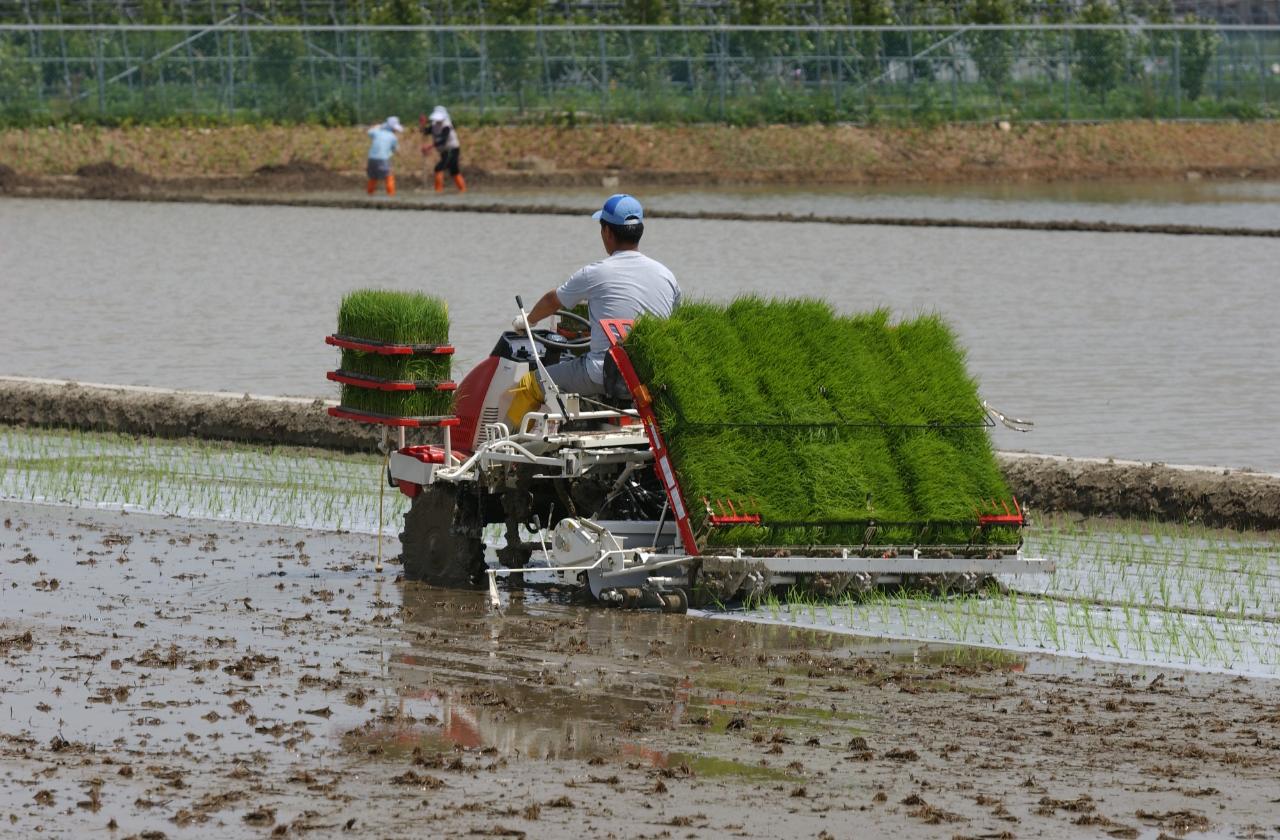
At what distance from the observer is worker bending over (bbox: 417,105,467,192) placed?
45.1 m

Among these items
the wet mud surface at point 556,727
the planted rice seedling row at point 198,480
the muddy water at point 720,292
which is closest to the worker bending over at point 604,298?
the wet mud surface at point 556,727

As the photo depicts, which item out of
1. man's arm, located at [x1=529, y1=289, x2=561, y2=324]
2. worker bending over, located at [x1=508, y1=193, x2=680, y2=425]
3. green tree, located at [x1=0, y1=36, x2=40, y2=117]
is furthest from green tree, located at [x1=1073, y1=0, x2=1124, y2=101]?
man's arm, located at [x1=529, y1=289, x2=561, y2=324]

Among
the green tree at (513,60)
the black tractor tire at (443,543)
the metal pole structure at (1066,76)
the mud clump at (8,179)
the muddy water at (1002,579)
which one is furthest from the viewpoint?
the metal pole structure at (1066,76)

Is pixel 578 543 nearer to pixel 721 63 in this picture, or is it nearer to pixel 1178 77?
pixel 721 63

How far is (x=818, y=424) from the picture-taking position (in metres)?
10.0

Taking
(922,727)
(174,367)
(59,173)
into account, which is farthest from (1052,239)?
(922,727)

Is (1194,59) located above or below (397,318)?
below

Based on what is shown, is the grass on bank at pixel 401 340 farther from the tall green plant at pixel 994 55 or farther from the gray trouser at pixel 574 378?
the tall green plant at pixel 994 55

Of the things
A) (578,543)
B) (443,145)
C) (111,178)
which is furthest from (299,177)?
(578,543)

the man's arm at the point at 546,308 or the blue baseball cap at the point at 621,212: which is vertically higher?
the blue baseball cap at the point at 621,212

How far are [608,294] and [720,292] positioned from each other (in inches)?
627

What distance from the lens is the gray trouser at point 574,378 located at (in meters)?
10.0

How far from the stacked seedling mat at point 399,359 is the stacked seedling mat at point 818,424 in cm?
93

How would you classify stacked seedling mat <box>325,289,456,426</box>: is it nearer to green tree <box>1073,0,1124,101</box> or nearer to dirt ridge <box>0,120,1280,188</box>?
dirt ridge <box>0,120,1280,188</box>
